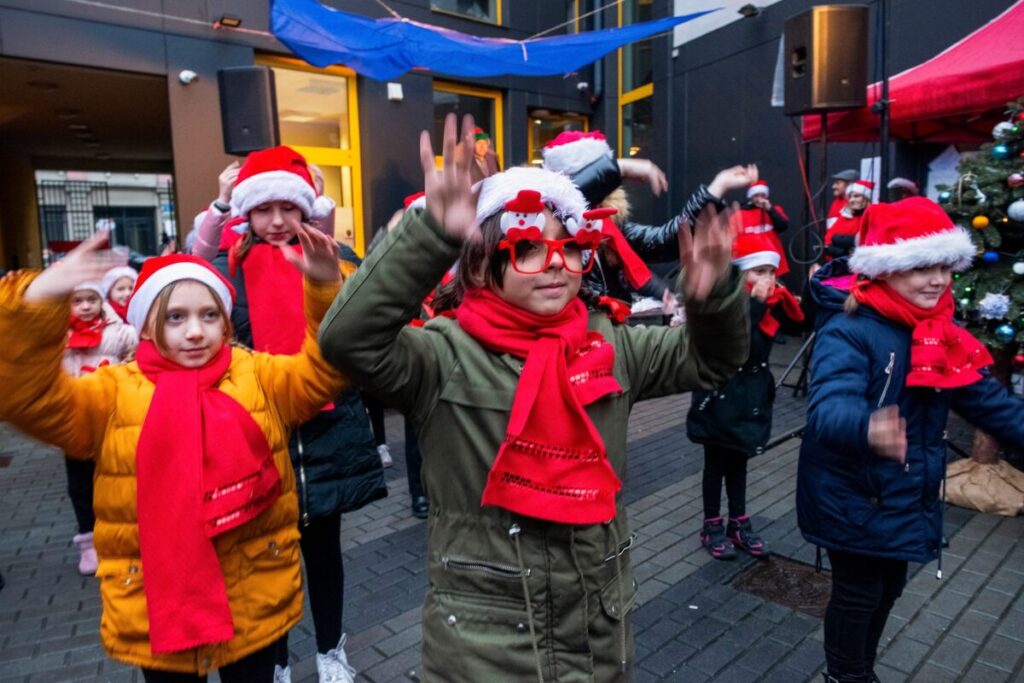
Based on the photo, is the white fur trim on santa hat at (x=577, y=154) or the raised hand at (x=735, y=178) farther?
the white fur trim on santa hat at (x=577, y=154)

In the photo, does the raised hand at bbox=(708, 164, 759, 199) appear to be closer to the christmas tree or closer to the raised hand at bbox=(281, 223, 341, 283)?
the raised hand at bbox=(281, 223, 341, 283)

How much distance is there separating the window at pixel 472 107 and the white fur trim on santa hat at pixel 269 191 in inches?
347

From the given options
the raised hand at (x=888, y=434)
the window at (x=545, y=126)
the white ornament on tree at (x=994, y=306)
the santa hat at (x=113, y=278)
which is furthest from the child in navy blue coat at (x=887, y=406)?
the window at (x=545, y=126)

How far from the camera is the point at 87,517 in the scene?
13.9ft

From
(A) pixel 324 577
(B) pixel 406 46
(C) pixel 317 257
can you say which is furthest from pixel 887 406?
(B) pixel 406 46

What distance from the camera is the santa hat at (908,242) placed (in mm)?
2609

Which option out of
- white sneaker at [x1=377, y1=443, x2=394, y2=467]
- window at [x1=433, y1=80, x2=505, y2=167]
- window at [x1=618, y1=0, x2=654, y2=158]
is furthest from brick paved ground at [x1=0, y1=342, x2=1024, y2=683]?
window at [x1=618, y1=0, x2=654, y2=158]

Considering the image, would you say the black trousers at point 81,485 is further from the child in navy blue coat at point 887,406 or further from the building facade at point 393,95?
the building facade at point 393,95

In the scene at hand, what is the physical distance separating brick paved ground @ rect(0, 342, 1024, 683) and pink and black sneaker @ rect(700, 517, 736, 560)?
57 mm

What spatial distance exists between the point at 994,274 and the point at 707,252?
4.41 meters

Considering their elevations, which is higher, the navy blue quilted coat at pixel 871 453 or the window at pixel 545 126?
the window at pixel 545 126

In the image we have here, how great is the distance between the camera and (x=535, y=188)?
67.9 inches

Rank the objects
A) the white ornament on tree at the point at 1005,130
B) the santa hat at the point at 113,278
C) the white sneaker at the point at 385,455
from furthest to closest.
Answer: the white sneaker at the point at 385,455, the santa hat at the point at 113,278, the white ornament on tree at the point at 1005,130

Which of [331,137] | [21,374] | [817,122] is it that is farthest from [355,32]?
[21,374]
